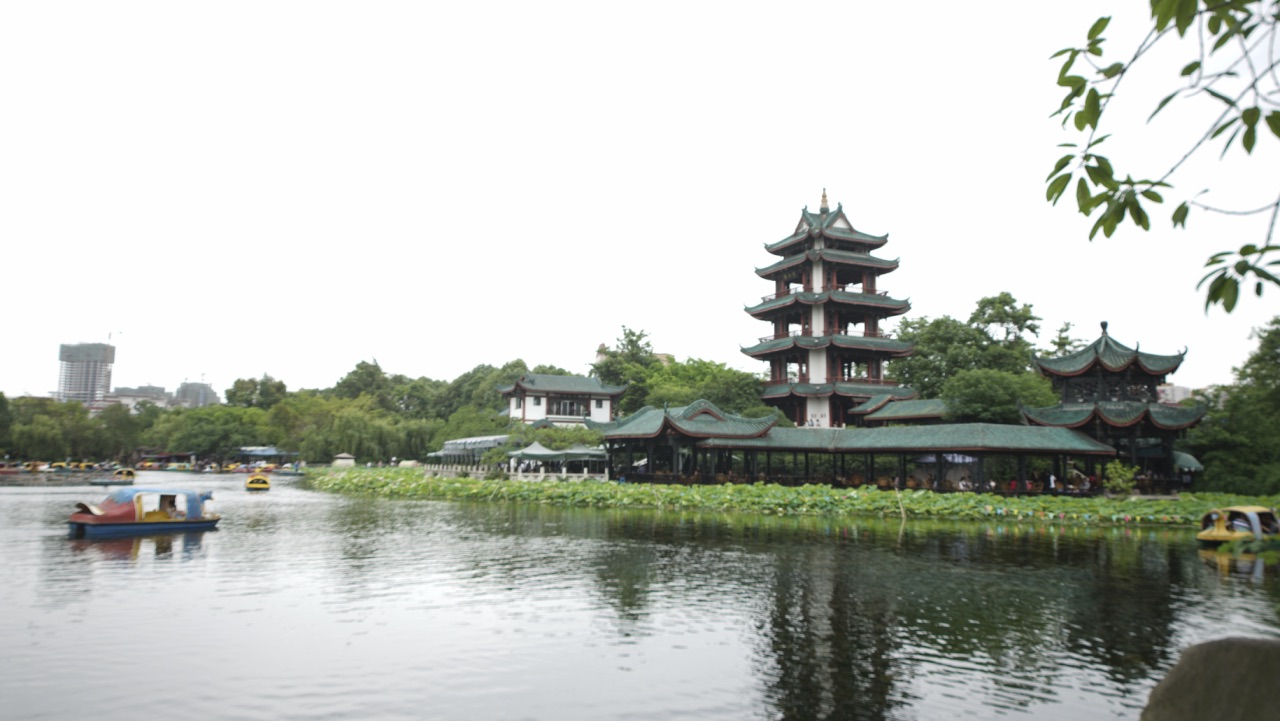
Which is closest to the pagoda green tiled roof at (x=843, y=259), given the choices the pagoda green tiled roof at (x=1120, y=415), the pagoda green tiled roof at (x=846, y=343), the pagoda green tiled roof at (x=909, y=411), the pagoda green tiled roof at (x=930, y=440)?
the pagoda green tiled roof at (x=846, y=343)

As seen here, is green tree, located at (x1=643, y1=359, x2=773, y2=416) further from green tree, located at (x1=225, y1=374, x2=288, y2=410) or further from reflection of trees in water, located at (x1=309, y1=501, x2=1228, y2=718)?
green tree, located at (x1=225, y1=374, x2=288, y2=410)

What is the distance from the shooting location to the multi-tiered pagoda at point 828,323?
4481cm

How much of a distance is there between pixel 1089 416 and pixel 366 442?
179 feet

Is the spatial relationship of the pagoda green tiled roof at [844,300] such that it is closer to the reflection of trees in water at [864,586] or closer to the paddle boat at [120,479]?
the reflection of trees in water at [864,586]

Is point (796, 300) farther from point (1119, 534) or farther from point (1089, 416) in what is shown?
point (1119, 534)

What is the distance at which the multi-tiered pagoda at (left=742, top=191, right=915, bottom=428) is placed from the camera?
147 feet

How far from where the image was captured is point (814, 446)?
119 feet

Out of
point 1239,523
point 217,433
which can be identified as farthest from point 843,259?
point 217,433

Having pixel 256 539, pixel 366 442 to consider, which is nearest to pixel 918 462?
pixel 256 539

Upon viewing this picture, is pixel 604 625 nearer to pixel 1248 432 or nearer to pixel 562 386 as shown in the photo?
pixel 1248 432

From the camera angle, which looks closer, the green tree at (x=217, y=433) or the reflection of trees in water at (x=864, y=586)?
the reflection of trees in water at (x=864, y=586)

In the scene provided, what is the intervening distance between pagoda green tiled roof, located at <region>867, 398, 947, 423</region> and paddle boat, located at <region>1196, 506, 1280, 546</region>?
16450 mm

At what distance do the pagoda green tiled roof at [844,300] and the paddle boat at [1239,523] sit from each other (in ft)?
83.3

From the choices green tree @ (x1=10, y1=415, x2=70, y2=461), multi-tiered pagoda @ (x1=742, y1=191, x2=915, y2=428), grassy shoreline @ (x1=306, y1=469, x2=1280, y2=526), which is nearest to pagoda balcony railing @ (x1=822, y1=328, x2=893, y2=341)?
multi-tiered pagoda @ (x1=742, y1=191, x2=915, y2=428)
